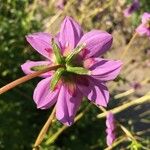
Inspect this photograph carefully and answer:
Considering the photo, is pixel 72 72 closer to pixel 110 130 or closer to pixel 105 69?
pixel 105 69

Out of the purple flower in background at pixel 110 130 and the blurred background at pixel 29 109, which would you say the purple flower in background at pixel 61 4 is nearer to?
the blurred background at pixel 29 109

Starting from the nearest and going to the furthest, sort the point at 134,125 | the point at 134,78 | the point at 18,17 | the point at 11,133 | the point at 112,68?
the point at 112,68, the point at 11,133, the point at 18,17, the point at 134,125, the point at 134,78

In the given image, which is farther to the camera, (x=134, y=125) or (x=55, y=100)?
(x=134, y=125)

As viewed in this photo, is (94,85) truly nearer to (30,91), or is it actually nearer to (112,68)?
(112,68)

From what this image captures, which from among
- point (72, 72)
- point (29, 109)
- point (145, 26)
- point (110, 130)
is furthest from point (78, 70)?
point (29, 109)

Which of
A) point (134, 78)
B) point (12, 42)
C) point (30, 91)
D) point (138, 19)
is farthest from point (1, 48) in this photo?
point (138, 19)

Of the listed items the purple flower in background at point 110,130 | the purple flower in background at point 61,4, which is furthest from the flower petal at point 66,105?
the purple flower in background at point 61,4
